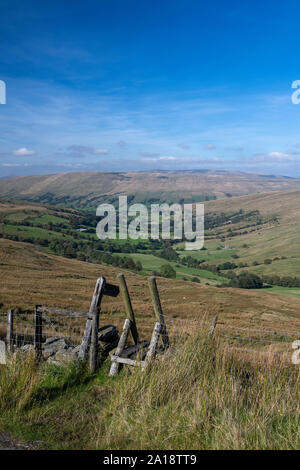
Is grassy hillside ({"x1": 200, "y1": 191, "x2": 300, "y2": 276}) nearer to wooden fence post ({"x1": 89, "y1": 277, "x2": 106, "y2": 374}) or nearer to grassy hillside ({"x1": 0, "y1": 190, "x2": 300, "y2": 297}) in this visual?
grassy hillside ({"x1": 0, "y1": 190, "x2": 300, "y2": 297})

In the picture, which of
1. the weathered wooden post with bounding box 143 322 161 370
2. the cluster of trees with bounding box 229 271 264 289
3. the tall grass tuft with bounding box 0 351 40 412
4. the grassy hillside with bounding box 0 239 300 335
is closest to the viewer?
the tall grass tuft with bounding box 0 351 40 412

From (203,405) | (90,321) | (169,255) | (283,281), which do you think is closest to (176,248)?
(169,255)

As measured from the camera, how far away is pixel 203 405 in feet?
17.7

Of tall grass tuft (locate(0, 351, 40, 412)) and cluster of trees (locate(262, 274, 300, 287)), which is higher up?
tall grass tuft (locate(0, 351, 40, 412))

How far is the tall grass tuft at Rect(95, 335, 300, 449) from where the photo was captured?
478 cm

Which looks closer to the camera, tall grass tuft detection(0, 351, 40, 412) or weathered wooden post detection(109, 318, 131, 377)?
tall grass tuft detection(0, 351, 40, 412)

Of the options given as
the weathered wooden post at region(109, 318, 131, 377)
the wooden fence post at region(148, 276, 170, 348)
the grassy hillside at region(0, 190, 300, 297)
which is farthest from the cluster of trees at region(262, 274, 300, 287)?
the weathered wooden post at region(109, 318, 131, 377)

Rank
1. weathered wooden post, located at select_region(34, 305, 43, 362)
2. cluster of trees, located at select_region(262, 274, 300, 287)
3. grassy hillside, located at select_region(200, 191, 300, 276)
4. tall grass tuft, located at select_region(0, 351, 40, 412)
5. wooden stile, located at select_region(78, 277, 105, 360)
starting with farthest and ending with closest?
grassy hillside, located at select_region(200, 191, 300, 276), cluster of trees, located at select_region(262, 274, 300, 287), weathered wooden post, located at select_region(34, 305, 43, 362), wooden stile, located at select_region(78, 277, 105, 360), tall grass tuft, located at select_region(0, 351, 40, 412)

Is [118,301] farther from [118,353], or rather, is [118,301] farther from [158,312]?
[118,353]

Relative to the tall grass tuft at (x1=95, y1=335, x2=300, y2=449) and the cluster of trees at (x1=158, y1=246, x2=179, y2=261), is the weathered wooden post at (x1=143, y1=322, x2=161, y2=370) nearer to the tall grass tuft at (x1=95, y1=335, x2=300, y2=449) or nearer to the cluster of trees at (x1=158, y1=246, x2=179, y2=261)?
the tall grass tuft at (x1=95, y1=335, x2=300, y2=449)

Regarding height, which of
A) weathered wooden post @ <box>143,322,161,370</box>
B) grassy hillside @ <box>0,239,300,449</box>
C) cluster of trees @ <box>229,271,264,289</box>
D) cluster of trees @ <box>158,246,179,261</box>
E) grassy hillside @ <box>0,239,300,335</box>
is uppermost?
weathered wooden post @ <box>143,322,161,370</box>

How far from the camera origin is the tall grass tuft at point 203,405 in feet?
15.7

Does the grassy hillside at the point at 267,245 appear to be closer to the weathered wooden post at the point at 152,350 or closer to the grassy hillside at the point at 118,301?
the grassy hillside at the point at 118,301

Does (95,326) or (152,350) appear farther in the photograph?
(95,326)
